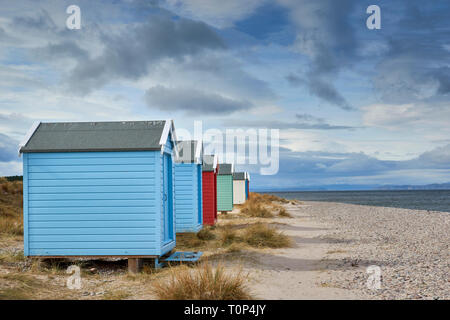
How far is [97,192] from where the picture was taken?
9.11 metres

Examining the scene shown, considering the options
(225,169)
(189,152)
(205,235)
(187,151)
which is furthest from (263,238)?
(225,169)

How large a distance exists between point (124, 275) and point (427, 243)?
31.2 feet

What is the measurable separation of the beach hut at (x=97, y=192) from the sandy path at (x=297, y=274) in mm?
2464

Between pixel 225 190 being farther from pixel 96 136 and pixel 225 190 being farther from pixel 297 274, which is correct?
pixel 297 274

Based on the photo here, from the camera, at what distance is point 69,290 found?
761 cm

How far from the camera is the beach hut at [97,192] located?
8883 mm

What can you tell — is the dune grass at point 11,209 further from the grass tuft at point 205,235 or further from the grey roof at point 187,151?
the grass tuft at point 205,235

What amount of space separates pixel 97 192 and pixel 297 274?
4.65m

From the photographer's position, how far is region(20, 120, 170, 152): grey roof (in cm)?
901

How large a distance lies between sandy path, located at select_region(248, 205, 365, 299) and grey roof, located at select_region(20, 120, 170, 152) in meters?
3.54

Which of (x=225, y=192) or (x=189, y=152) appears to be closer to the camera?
(x=189, y=152)

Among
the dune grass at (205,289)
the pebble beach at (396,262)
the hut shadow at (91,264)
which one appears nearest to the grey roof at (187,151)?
the hut shadow at (91,264)

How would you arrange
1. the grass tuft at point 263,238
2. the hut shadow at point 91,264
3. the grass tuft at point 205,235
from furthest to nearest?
1. the grass tuft at point 205,235
2. the grass tuft at point 263,238
3. the hut shadow at point 91,264
